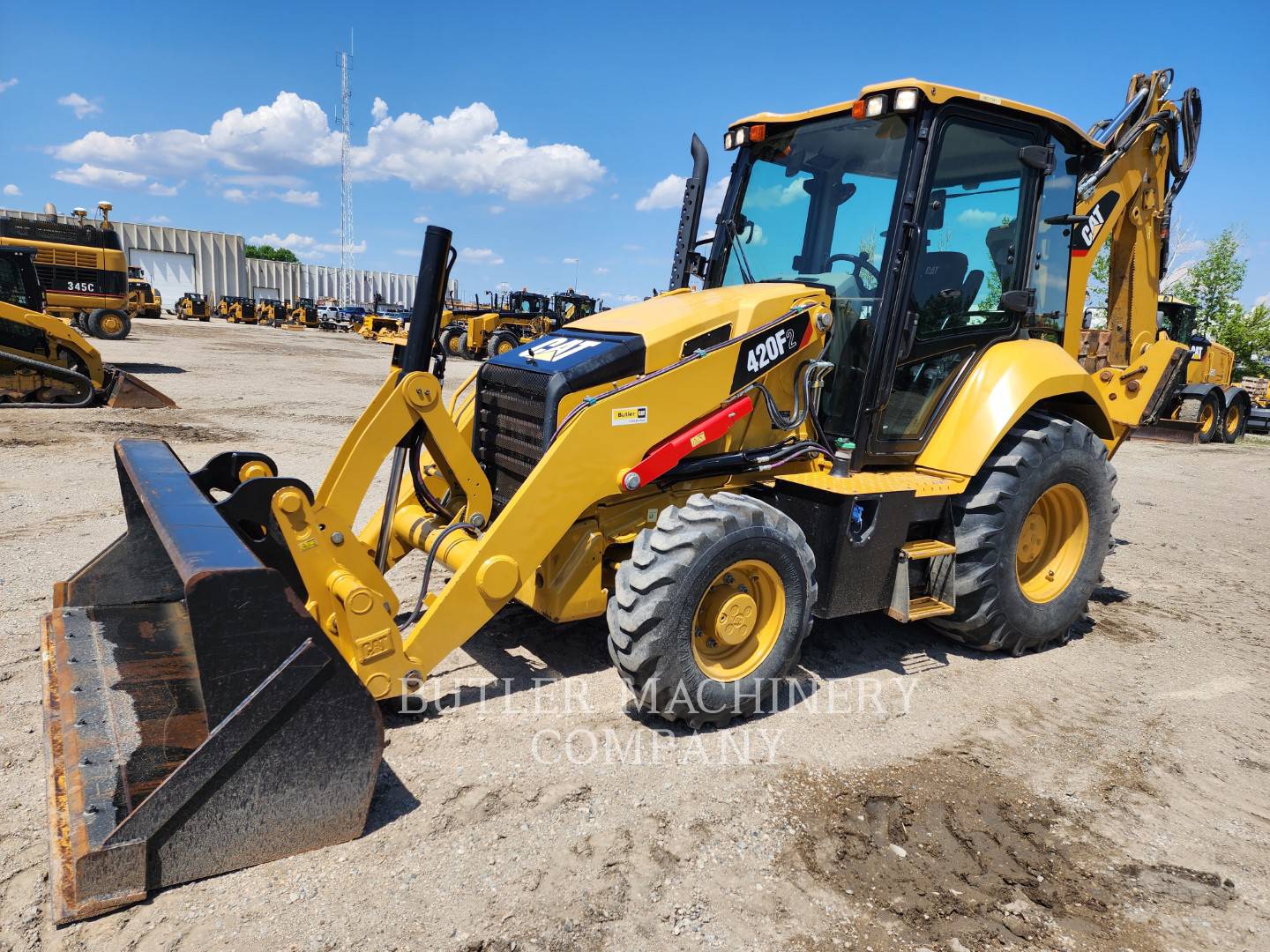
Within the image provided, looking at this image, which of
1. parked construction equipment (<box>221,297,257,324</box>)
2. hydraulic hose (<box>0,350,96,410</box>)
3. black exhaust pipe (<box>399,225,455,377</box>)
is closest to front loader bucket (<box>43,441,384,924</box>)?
black exhaust pipe (<box>399,225,455,377</box>)

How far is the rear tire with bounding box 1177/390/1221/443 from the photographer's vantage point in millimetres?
16609

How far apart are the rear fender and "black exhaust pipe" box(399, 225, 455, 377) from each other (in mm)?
2696

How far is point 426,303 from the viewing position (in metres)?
3.69

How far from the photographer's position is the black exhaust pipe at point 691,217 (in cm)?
471

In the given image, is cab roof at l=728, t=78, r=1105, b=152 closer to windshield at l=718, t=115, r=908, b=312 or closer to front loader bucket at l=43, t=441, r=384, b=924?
windshield at l=718, t=115, r=908, b=312

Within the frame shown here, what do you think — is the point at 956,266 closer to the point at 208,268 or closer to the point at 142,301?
the point at 142,301

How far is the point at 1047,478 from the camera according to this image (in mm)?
4742

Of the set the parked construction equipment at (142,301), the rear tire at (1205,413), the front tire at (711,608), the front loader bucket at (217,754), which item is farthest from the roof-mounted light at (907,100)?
the parked construction equipment at (142,301)

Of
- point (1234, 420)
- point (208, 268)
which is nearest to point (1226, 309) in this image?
point (1234, 420)

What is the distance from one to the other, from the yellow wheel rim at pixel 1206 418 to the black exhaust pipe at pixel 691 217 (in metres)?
15.7

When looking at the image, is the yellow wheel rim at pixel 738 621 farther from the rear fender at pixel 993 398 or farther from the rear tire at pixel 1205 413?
the rear tire at pixel 1205 413

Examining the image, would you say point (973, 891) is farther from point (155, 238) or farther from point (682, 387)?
point (155, 238)

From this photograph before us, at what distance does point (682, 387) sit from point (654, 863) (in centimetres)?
204

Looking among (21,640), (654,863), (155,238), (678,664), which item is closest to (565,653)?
(678,664)
